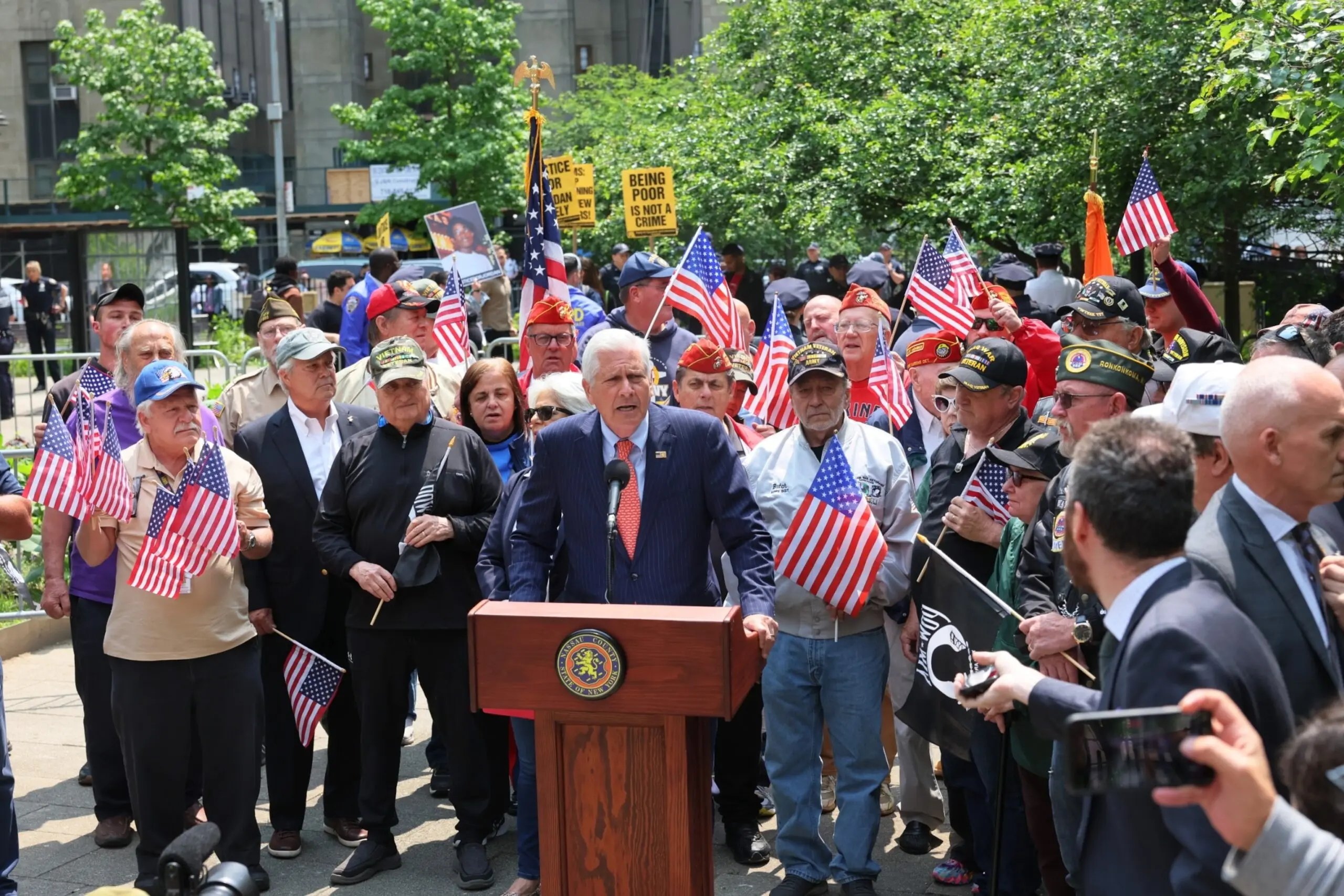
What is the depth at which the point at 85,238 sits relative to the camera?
906 inches

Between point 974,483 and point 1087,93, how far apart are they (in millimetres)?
9245

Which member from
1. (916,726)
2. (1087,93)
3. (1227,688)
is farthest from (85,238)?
(1227,688)

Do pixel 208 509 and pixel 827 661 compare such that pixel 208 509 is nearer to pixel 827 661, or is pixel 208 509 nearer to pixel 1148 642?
pixel 827 661

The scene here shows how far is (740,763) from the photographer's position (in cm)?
686

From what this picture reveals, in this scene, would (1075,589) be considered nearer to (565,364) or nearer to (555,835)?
(555,835)

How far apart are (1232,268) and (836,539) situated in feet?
33.4

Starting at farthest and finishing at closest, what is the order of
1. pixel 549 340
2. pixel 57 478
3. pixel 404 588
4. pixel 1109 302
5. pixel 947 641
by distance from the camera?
pixel 549 340 < pixel 1109 302 < pixel 404 588 < pixel 57 478 < pixel 947 641

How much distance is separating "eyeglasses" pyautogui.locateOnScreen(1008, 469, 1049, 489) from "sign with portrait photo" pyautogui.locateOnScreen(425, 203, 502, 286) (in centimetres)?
820

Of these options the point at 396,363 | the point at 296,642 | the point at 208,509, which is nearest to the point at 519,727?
the point at 296,642

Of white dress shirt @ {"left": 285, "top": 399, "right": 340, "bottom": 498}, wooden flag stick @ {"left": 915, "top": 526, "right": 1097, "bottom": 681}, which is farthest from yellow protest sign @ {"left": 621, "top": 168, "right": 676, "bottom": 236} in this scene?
wooden flag stick @ {"left": 915, "top": 526, "right": 1097, "bottom": 681}

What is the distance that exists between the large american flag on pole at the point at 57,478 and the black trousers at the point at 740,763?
3026 mm

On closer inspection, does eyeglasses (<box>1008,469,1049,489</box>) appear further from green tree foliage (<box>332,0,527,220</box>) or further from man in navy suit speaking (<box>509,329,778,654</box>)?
green tree foliage (<box>332,0,527,220</box>)

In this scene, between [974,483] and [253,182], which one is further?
[253,182]

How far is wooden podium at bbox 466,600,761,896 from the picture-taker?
4.58 metres
